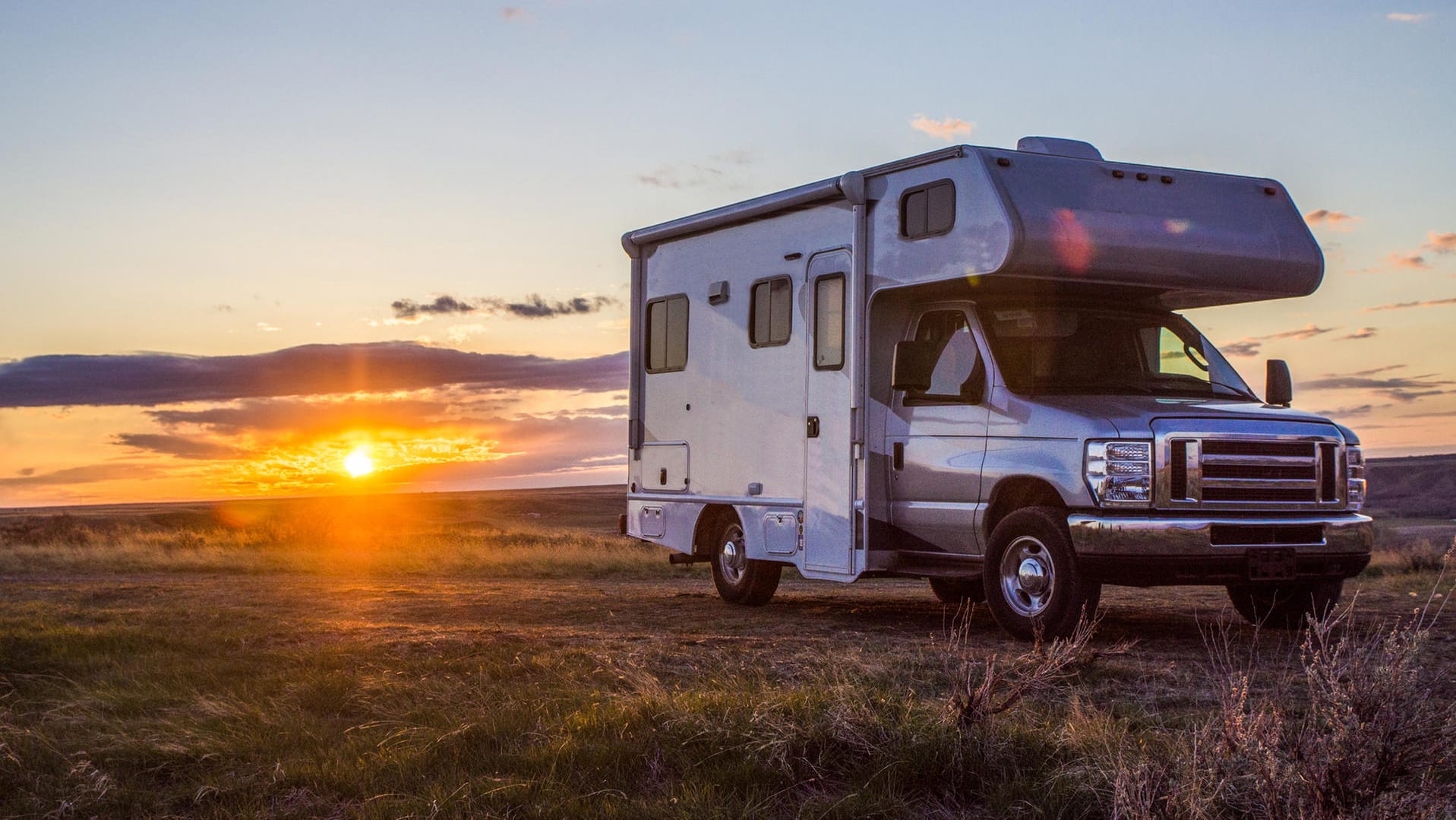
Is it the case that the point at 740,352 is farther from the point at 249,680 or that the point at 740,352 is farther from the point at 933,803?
the point at 933,803

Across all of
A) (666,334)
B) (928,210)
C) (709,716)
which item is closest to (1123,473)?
(928,210)

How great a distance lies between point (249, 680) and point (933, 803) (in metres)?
4.56

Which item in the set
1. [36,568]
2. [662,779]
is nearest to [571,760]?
[662,779]

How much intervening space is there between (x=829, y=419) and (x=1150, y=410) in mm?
2802

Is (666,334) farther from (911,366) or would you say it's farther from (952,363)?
(911,366)

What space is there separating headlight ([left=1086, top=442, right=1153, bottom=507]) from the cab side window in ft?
3.94

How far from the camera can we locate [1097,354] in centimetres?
1016

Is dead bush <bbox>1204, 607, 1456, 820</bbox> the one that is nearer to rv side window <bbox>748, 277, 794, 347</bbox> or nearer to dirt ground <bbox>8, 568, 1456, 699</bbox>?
dirt ground <bbox>8, 568, 1456, 699</bbox>

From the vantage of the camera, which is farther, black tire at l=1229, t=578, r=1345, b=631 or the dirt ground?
black tire at l=1229, t=578, r=1345, b=631

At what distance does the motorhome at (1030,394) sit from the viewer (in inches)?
363

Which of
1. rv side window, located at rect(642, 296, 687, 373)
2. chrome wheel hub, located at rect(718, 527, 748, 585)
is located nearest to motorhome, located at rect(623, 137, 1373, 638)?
chrome wheel hub, located at rect(718, 527, 748, 585)

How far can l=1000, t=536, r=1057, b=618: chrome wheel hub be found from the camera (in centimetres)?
950

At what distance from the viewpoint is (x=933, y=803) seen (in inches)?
205

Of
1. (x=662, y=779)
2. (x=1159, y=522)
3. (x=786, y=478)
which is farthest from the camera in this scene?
(x=786, y=478)
